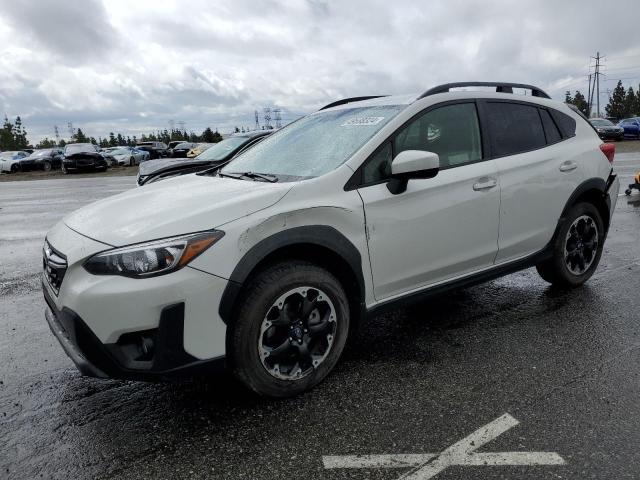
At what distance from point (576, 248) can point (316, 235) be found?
8.94 ft

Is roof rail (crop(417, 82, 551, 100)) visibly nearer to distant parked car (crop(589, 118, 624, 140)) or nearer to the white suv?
the white suv

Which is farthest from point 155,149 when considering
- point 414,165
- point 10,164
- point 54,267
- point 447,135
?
point 414,165

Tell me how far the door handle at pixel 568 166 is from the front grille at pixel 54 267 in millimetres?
3607

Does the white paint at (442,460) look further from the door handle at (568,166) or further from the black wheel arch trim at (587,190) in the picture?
the door handle at (568,166)

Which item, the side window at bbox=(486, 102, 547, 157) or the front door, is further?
the side window at bbox=(486, 102, 547, 157)

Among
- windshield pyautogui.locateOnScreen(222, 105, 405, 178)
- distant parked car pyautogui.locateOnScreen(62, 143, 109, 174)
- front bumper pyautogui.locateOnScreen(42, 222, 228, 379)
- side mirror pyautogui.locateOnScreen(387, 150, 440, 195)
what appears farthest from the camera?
distant parked car pyautogui.locateOnScreen(62, 143, 109, 174)

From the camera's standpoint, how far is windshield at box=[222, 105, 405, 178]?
3.29 m

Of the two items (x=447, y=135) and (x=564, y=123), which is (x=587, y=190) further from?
(x=447, y=135)

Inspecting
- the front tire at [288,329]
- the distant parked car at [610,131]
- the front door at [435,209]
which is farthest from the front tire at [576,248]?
the distant parked car at [610,131]

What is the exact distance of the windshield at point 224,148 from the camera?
995 cm

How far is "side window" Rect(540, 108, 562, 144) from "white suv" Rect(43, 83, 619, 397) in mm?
14

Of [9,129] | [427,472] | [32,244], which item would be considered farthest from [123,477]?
[9,129]

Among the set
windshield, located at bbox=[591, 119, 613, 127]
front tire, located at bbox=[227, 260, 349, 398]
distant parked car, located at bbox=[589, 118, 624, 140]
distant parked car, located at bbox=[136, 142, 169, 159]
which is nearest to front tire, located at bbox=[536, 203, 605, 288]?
front tire, located at bbox=[227, 260, 349, 398]

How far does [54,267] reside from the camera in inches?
109
